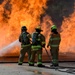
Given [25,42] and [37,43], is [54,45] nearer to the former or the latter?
[37,43]

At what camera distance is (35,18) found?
2348cm

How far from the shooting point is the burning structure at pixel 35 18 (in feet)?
75.2

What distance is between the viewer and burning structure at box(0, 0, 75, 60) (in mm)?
22906

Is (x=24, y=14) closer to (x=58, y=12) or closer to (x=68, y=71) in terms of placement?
(x=58, y=12)

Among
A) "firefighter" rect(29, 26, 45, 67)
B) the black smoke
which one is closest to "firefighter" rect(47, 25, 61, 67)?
"firefighter" rect(29, 26, 45, 67)

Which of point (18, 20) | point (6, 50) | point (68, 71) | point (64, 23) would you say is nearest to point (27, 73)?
point (68, 71)

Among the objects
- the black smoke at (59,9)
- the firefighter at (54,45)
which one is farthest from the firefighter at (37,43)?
the black smoke at (59,9)

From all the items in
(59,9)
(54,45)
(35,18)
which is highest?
(59,9)

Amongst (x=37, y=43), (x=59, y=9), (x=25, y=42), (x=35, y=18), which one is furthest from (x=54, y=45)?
(x=59, y=9)

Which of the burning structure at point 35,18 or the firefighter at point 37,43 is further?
the burning structure at point 35,18

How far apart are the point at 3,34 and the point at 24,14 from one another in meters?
2.16

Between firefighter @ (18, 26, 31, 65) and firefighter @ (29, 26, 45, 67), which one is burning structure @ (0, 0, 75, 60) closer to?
firefighter @ (18, 26, 31, 65)

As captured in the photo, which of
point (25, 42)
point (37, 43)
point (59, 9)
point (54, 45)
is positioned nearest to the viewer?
point (54, 45)

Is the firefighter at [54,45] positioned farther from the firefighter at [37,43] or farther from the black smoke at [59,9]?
the black smoke at [59,9]
